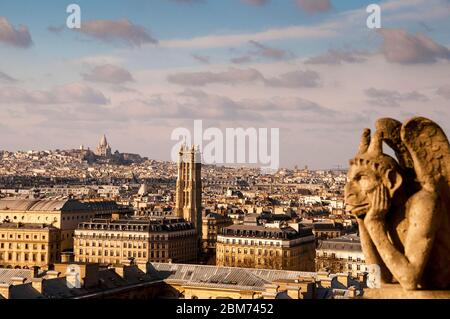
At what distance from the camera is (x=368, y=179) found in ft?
22.5

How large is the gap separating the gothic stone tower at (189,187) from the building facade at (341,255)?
86.8 feet

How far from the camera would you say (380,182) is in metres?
6.82

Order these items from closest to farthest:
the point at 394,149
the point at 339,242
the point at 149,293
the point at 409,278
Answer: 1. the point at 409,278
2. the point at 394,149
3. the point at 149,293
4. the point at 339,242

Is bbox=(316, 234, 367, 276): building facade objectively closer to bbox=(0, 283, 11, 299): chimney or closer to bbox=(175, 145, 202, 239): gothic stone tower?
bbox=(175, 145, 202, 239): gothic stone tower

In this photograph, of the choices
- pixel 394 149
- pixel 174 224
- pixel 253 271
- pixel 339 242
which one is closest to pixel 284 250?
pixel 339 242

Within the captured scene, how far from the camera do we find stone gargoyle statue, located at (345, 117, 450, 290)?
22.1ft

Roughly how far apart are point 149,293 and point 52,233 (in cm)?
4425

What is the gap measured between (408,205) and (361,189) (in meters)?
0.38

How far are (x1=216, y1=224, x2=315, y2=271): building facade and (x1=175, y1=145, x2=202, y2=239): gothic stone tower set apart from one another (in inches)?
731

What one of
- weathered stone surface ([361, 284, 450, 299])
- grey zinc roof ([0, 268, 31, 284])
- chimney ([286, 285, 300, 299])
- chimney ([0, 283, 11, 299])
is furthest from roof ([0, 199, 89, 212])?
weathered stone surface ([361, 284, 450, 299])

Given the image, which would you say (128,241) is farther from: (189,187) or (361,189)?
(361,189)

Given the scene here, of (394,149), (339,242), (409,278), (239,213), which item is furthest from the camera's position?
(239,213)

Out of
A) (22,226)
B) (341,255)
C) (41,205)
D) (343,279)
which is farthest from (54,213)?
(343,279)
